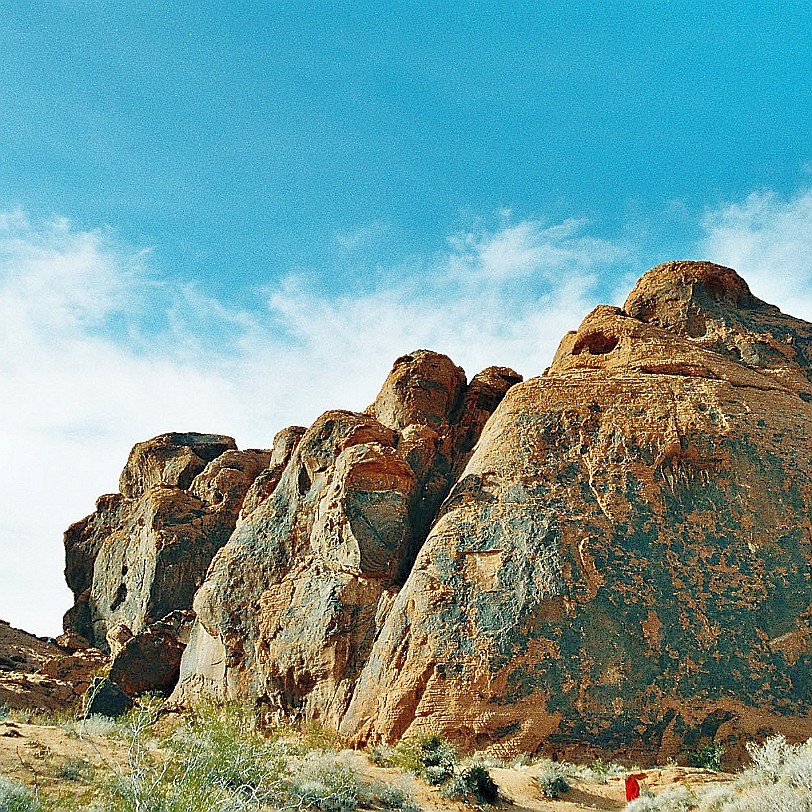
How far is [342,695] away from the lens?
2152cm

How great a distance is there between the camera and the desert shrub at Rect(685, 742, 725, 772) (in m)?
17.6

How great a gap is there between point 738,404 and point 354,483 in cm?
1120

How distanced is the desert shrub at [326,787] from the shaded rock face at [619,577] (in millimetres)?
5215

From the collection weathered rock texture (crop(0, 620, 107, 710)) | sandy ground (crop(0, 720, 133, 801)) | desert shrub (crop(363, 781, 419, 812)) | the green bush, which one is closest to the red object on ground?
desert shrub (crop(363, 781, 419, 812))

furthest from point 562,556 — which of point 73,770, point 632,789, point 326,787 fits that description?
point 73,770

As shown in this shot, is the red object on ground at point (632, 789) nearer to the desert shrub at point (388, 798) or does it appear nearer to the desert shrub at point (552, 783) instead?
the desert shrub at point (552, 783)

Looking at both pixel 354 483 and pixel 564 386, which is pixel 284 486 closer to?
pixel 354 483

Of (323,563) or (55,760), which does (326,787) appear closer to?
(55,760)

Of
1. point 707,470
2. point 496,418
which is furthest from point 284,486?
point 707,470

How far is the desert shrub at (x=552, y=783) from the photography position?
51.2 feet

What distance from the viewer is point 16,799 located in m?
9.80

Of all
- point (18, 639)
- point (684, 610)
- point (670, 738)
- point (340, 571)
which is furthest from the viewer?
point (18, 639)

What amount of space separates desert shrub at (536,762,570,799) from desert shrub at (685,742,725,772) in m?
3.47

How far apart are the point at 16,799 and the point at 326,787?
474 cm
